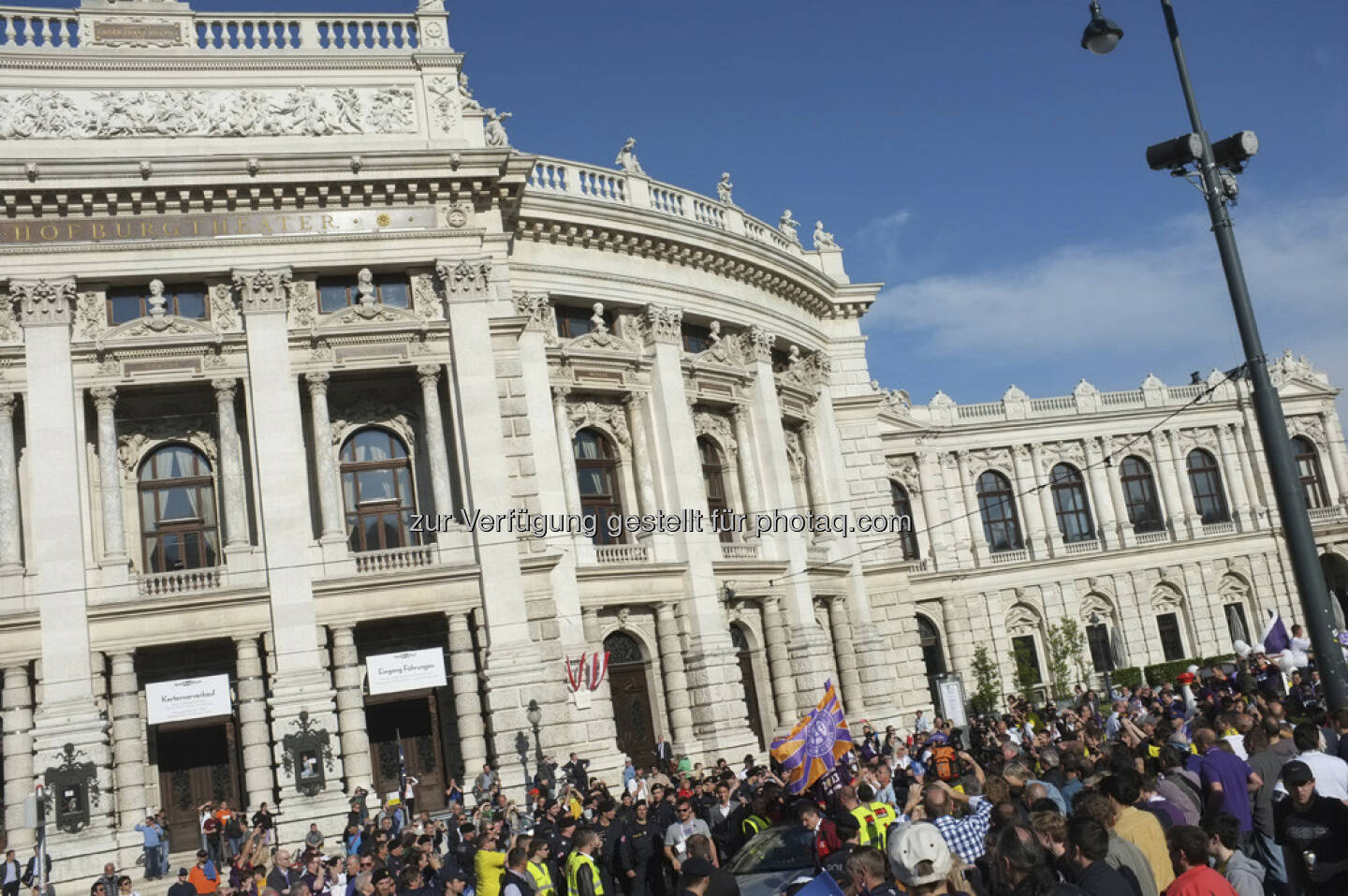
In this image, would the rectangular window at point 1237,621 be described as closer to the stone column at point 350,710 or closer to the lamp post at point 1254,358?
the stone column at point 350,710

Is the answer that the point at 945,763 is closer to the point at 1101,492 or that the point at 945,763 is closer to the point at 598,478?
the point at 598,478

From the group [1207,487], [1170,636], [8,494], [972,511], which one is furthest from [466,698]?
[1207,487]

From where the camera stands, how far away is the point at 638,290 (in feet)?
122

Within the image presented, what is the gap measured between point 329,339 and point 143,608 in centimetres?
767

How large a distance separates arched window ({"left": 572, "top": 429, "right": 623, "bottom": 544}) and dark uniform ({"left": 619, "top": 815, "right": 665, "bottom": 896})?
20.5 metres

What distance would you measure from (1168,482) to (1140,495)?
150cm

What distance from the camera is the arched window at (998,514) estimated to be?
191 ft

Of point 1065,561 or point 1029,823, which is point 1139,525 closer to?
point 1065,561

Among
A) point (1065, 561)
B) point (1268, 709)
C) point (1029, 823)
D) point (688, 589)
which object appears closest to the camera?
point (1029, 823)

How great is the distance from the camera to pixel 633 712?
112 ft

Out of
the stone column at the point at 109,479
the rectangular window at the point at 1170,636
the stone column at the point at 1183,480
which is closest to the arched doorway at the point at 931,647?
the rectangular window at the point at 1170,636

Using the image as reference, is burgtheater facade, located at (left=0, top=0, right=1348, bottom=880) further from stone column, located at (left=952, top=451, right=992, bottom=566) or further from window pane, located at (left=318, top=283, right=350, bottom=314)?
stone column, located at (left=952, top=451, right=992, bottom=566)

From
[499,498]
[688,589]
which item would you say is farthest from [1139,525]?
[499,498]

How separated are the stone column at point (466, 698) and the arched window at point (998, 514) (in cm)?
3507
